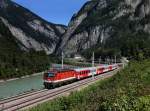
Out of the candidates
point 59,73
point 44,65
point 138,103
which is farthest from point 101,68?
point 138,103

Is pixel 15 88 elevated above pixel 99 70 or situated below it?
below

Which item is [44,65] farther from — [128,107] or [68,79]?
[128,107]

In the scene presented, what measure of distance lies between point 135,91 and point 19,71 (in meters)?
115

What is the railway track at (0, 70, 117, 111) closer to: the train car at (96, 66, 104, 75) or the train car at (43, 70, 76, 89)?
the train car at (43, 70, 76, 89)

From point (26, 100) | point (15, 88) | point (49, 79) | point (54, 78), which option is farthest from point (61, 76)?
point (26, 100)

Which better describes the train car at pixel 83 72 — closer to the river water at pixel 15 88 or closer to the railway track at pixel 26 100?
the river water at pixel 15 88

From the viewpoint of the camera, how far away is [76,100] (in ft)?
102

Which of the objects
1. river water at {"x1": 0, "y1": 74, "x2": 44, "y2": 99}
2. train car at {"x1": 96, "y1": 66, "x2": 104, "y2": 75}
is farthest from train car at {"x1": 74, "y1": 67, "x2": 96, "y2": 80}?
river water at {"x1": 0, "y1": 74, "x2": 44, "y2": 99}

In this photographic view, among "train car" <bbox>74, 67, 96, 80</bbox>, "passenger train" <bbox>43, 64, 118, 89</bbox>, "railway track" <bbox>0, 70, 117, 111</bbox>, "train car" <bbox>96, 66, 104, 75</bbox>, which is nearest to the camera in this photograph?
"railway track" <bbox>0, 70, 117, 111</bbox>

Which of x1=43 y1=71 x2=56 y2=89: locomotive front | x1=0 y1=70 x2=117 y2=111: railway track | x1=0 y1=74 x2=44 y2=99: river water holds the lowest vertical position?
x1=0 y1=74 x2=44 y2=99: river water

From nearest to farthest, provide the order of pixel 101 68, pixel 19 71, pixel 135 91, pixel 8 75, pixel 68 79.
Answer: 1. pixel 135 91
2. pixel 68 79
3. pixel 101 68
4. pixel 8 75
5. pixel 19 71

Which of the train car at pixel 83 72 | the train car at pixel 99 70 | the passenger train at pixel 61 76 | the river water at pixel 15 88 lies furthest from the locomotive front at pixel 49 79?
the train car at pixel 99 70

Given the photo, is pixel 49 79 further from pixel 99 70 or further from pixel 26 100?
pixel 99 70

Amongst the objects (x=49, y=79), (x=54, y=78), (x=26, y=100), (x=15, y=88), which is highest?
(x=54, y=78)
